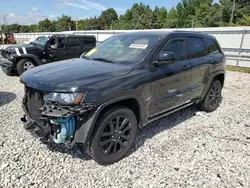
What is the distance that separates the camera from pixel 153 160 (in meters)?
3.09

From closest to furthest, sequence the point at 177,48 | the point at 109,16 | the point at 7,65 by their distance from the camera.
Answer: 1. the point at 177,48
2. the point at 7,65
3. the point at 109,16

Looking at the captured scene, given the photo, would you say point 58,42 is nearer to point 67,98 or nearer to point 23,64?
point 23,64

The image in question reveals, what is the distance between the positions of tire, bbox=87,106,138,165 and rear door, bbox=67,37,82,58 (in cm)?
681

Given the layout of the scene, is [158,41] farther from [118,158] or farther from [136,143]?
[118,158]

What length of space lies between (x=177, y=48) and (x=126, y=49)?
3.13 ft

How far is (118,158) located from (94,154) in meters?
0.43

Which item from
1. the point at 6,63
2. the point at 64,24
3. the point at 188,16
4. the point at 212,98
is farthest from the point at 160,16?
the point at 212,98

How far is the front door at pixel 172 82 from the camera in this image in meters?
3.34

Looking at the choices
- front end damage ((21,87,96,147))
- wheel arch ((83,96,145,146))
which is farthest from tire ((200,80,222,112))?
front end damage ((21,87,96,147))

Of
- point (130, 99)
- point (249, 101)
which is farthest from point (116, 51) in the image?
point (249, 101)

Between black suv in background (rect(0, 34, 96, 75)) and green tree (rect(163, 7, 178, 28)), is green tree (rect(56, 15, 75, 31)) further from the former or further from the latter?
black suv in background (rect(0, 34, 96, 75))

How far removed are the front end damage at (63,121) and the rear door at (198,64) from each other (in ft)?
7.86

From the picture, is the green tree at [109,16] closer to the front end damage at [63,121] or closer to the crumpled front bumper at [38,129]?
the crumpled front bumper at [38,129]

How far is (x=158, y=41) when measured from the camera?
346 cm
